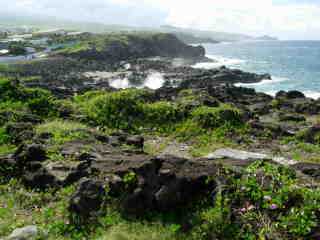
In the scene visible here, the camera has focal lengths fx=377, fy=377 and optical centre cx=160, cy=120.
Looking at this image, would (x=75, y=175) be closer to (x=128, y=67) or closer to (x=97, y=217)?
(x=97, y=217)

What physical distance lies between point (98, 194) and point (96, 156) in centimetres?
311

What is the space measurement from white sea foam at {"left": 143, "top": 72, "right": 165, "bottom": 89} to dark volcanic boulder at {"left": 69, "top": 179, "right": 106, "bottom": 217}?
49.7 m

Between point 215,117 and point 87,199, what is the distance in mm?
11159

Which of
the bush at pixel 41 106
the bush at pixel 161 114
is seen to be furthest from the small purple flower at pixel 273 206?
the bush at pixel 41 106

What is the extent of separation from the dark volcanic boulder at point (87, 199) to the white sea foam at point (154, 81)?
163ft

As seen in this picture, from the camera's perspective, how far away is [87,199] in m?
8.49

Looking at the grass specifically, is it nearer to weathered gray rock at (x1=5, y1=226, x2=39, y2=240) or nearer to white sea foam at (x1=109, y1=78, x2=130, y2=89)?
weathered gray rock at (x1=5, y1=226, x2=39, y2=240)

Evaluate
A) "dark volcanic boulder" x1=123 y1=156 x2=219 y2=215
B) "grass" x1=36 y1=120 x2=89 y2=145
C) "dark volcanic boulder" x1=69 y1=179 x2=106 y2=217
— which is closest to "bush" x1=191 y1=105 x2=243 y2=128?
"grass" x1=36 y1=120 x2=89 y2=145

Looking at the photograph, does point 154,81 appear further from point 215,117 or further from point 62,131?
point 62,131

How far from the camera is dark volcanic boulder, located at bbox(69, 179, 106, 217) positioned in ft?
27.6

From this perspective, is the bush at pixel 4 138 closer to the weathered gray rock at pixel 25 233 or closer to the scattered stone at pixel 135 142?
the scattered stone at pixel 135 142

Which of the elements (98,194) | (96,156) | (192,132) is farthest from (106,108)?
(98,194)

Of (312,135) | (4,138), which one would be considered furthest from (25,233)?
(312,135)

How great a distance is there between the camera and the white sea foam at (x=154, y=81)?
5919 cm
